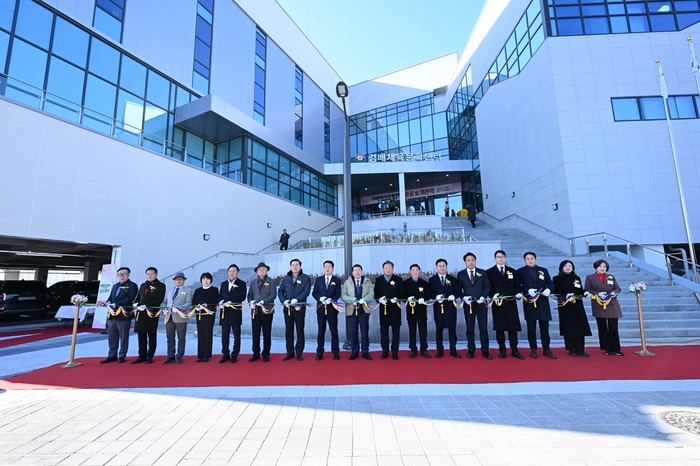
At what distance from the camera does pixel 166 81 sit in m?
15.7

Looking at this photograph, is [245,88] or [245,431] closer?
[245,431]

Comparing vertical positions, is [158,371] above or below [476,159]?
below

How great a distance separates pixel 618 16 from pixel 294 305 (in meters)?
20.0

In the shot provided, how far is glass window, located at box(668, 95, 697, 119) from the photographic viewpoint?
46.0 ft

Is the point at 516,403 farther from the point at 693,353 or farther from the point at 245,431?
the point at 693,353

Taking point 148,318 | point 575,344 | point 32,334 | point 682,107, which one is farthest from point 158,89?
point 682,107

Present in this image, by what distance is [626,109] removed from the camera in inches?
564

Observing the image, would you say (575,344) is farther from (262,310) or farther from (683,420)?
(262,310)

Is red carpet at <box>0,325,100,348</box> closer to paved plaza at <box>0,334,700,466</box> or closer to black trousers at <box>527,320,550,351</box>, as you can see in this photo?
paved plaza at <box>0,334,700,466</box>

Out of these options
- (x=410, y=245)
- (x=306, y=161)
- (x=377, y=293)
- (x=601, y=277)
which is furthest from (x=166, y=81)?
(x=601, y=277)

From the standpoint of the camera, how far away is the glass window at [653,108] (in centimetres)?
1410

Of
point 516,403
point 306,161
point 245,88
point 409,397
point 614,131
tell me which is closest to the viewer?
point 516,403

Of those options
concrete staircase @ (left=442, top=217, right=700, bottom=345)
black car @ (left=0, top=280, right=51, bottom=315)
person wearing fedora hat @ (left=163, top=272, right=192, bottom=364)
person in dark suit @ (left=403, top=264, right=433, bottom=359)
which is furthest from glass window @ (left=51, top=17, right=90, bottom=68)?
concrete staircase @ (left=442, top=217, right=700, bottom=345)

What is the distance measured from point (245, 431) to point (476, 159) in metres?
24.4
